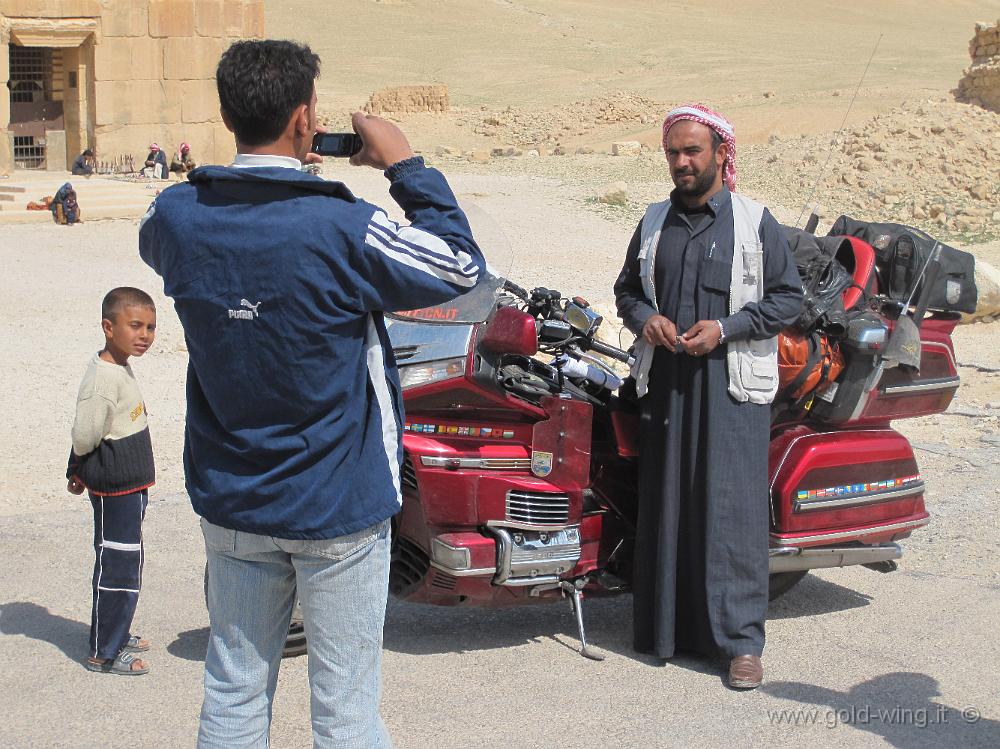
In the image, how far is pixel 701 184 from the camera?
4.51 metres

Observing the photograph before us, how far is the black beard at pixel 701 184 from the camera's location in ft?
14.8

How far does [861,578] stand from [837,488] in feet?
3.09

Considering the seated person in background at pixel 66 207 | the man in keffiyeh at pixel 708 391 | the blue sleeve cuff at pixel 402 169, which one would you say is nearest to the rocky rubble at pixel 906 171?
the seated person in background at pixel 66 207

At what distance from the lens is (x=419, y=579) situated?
4.53m

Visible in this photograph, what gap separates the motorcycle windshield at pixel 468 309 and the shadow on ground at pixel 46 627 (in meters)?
1.69

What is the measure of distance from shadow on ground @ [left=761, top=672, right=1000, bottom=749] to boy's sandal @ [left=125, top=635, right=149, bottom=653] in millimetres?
2217

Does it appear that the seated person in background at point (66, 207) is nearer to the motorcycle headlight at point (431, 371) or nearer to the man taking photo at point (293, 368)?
the motorcycle headlight at point (431, 371)

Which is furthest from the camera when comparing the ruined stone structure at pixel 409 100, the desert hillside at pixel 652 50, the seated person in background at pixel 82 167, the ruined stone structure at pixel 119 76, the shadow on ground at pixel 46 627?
the desert hillside at pixel 652 50

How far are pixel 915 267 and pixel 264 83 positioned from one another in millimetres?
3204

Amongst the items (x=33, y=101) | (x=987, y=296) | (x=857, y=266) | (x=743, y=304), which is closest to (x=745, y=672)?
(x=743, y=304)

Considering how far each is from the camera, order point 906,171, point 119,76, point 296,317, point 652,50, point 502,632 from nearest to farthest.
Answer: point 296,317 → point 502,632 → point 906,171 → point 119,76 → point 652,50

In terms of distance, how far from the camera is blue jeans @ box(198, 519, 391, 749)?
2705 mm

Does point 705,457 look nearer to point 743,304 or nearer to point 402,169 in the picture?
point 743,304

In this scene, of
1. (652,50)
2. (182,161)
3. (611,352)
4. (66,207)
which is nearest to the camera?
(611,352)
